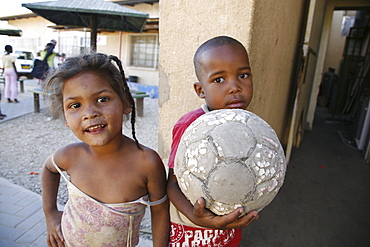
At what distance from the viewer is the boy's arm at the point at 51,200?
150 cm

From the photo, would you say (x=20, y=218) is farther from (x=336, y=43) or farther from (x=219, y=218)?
(x=336, y=43)

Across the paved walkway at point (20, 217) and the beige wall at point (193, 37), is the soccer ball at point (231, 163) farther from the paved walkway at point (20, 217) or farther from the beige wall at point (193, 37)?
the paved walkway at point (20, 217)

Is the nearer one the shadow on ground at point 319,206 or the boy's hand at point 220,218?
the boy's hand at point 220,218

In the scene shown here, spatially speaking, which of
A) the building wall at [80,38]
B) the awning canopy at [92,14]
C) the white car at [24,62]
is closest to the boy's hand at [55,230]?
the awning canopy at [92,14]

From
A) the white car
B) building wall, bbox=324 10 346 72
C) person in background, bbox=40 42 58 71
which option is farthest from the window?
building wall, bbox=324 10 346 72

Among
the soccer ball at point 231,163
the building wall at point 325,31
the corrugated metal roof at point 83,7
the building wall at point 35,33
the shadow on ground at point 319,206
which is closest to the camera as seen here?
the soccer ball at point 231,163

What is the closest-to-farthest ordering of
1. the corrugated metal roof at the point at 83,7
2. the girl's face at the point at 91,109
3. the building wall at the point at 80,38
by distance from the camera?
the girl's face at the point at 91,109 → the corrugated metal roof at the point at 83,7 → the building wall at the point at 80,38

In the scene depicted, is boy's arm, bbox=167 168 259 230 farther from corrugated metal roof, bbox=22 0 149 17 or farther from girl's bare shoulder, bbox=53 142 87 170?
corrugated metal roof, bbox=22 0 149 17

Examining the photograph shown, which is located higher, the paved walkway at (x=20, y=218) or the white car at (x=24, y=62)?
the white car at (x=24, y=62)

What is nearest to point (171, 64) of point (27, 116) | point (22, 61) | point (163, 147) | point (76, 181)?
point (163, 147)

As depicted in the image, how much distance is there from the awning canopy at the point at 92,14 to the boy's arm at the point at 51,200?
15.3ft

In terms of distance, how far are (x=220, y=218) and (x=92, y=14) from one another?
7.86 m

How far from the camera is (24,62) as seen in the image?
45.9ft

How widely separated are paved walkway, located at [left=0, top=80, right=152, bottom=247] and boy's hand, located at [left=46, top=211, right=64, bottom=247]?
1139mm
